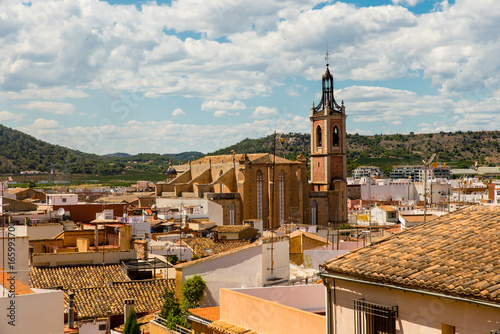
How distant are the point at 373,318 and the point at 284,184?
53765 millimetres

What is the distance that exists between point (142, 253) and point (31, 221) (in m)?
9.38

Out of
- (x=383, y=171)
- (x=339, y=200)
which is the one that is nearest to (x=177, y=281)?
(x=339, y=200)

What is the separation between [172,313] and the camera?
1044 centimetres

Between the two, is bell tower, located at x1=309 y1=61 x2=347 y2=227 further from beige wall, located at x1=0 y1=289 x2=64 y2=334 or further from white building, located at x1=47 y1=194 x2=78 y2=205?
beige wall, located at x1=0 y1=289 x2=64 y2=334

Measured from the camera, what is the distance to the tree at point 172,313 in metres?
10.1

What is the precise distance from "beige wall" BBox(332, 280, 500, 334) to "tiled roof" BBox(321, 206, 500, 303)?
120mm

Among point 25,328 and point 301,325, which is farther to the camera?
point 25,328

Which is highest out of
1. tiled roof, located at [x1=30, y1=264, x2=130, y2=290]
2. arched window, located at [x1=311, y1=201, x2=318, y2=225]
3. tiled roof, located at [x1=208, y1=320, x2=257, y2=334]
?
tiled roof, located at [x1=208, y1=320, x2=257, y2=334]

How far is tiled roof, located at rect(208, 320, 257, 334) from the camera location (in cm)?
750

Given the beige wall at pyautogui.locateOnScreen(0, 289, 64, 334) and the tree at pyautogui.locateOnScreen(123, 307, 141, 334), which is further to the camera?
the tree at pyautogui.locateOnScreen(123, 307, 141, 334)

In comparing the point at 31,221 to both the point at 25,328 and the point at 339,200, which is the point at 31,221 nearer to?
the point at 25,328

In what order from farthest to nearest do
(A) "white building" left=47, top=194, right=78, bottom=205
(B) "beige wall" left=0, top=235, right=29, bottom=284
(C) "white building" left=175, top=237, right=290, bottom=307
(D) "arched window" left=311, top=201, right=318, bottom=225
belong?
1. (D) "arched window" left=311, top=201, right=318, bottom=225
2. (A) "white building" left=47, top=194, right=78, bottom=205
3. (B) "beige wall" left=0, top=235, right=29, bottom=284
4. (C) "white building" left=175, top=237, right=290, bottom=307

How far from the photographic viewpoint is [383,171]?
13725cm

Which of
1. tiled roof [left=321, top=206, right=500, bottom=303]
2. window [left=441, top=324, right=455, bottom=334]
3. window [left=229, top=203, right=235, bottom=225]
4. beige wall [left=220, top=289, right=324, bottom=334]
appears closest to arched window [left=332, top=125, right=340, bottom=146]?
window [left=229, top=203, right=235, bottom=225]
